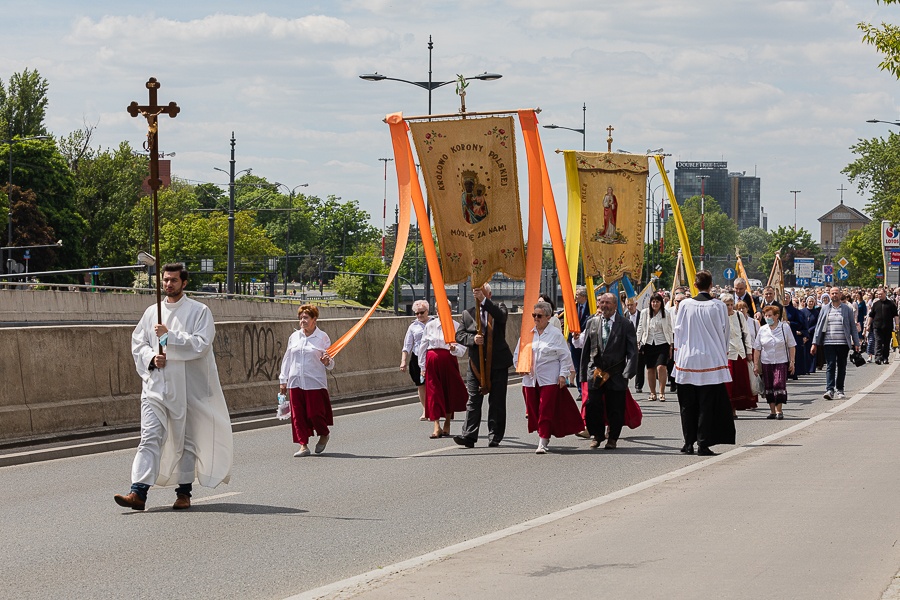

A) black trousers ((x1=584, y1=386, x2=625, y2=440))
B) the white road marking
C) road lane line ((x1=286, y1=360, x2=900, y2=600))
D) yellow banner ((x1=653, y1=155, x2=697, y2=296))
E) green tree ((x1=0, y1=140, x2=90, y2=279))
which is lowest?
the white road marking

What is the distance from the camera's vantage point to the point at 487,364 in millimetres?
15477

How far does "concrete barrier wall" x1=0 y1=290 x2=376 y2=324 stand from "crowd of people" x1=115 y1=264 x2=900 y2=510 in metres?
41.0

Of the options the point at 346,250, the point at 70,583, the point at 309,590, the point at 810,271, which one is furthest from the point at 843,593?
the point at 346,250

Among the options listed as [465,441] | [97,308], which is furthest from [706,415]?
[97,308]

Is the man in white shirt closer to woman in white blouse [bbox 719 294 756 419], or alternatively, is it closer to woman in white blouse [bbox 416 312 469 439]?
woman in white blouse [bbox 416 312 469 439]

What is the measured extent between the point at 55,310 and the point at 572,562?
56.9m

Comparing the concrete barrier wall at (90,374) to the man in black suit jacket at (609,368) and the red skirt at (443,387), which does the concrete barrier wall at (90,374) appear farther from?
the man in black suit jacket at (609,368)

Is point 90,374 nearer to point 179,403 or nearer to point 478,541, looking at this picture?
point 179,403

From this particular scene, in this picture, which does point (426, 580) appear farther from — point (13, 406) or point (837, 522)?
point (13, 406)

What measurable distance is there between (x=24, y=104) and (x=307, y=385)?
8559 centimetres

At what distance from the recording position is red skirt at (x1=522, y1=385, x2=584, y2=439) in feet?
48.8

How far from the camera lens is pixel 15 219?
81.9 meters

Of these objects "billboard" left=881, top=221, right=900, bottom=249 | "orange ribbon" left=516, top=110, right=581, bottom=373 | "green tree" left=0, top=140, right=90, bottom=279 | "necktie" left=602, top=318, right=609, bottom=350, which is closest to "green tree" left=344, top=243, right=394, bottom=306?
"green tree" left=0, top=140, right=90, bottom=279

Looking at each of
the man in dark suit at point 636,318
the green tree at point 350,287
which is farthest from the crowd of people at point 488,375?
the green tree at point 350,287
